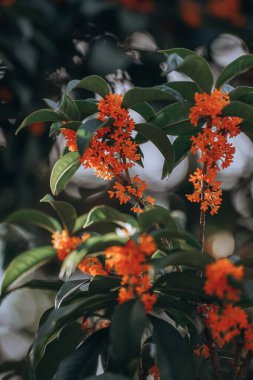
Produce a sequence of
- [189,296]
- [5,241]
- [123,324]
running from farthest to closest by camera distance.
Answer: [5,241], [189,296], [123,324]

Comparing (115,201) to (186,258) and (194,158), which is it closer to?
(194,158)

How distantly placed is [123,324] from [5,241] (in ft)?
3.51

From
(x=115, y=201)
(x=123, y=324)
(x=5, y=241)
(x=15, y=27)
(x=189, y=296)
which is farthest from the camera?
(x=115, y=201)

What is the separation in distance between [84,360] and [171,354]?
0.17 metres

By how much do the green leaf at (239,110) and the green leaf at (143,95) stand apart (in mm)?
91

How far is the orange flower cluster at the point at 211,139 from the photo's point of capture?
1.07 metres

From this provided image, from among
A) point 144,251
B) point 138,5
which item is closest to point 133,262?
point 144,251

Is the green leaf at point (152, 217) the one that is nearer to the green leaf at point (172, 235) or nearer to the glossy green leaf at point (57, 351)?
the green leaf at point (172, 235)

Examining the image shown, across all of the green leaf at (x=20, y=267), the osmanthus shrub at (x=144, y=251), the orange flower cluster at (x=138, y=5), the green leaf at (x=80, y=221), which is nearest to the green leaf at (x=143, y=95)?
the osmanthus shrub at (x=144, y=251)

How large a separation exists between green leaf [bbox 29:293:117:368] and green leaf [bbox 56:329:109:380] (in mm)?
51

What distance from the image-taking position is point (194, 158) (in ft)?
7.95

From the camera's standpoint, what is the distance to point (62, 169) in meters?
1.21

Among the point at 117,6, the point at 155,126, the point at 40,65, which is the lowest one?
the point at 155,126

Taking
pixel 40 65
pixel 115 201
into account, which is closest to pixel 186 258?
pixel 40 65
